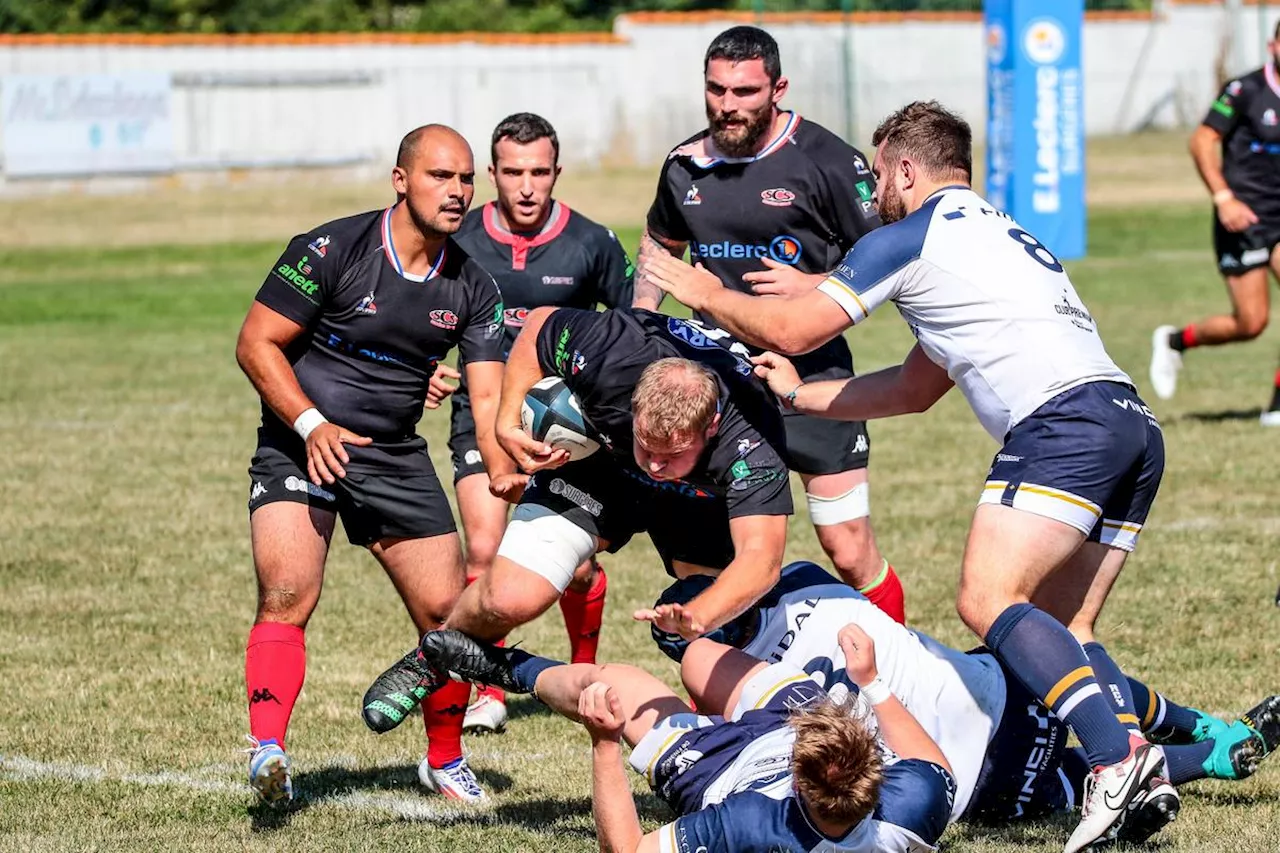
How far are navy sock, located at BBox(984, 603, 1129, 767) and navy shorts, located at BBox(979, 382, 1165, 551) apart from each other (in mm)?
324

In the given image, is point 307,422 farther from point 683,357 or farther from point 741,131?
point 741,131

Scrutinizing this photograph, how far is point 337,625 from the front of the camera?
27.3 feet

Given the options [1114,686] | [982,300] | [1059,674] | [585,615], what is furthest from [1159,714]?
[585,615]

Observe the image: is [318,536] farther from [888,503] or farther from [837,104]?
[837,104]

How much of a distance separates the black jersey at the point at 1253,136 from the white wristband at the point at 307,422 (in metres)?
8.26

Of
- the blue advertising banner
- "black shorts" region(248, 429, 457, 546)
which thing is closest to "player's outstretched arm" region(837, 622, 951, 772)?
"black shorts" region(248, 429, 457, 546)

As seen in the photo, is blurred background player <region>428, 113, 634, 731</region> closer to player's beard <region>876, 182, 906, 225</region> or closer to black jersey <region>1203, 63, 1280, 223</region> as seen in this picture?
player's beard <region>876, 182, 906, 225</region>

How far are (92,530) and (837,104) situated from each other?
2490 cm

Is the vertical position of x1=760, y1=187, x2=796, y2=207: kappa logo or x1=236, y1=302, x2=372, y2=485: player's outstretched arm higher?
x1=760, y1=187, x2=796, y2=207: kappa logo

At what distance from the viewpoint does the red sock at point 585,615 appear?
24.0 feet

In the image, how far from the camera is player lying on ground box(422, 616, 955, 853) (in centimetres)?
444

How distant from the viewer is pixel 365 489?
617 centimetres

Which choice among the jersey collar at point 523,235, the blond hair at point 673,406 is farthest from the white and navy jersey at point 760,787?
the jersey collar at point 523,235

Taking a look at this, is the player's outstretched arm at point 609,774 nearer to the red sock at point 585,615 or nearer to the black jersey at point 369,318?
the black jersey at point 369,318
